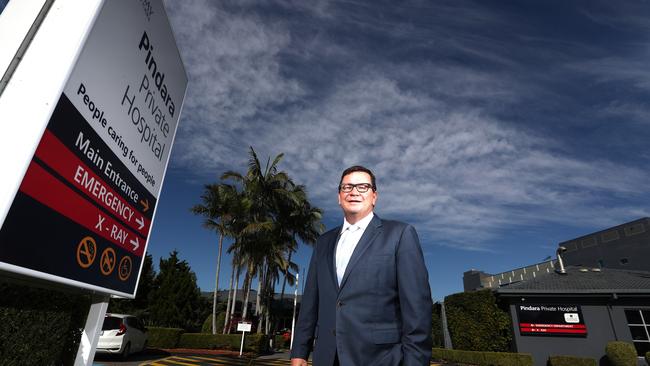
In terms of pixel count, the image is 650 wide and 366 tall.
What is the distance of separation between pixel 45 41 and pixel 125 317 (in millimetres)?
11688

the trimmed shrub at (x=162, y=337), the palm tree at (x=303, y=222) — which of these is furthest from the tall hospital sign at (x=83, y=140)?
the palm tree at (x=303, y=222)

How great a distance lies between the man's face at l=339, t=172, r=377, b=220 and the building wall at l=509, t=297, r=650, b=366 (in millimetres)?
18188

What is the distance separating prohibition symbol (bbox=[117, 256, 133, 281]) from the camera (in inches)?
91.5

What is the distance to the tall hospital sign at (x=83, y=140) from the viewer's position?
1435mm

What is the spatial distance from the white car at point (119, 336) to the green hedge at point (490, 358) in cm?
1166

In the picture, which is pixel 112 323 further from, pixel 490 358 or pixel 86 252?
pixel 490 358

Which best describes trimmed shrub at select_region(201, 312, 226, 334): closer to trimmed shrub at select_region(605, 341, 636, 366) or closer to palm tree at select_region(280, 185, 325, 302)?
palm tree at select_region(280, 185, 325, 302)

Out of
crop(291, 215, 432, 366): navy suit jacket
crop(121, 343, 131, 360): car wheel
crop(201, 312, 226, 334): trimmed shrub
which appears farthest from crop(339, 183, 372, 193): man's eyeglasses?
crop(201, 312, 226, 334): trimmed shrub

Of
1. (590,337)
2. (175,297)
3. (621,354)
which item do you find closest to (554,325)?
(590,337)

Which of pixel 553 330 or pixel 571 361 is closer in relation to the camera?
pixel 571 361

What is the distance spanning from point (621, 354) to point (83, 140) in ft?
63.7

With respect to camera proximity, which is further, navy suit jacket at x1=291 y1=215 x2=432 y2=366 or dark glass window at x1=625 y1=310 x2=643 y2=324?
dark glass window at x1=625 y1=310 x2=643 y2=324

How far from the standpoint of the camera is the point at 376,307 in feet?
6.51

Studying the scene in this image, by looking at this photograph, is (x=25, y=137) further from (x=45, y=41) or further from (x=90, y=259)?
(x=90, y=259)
